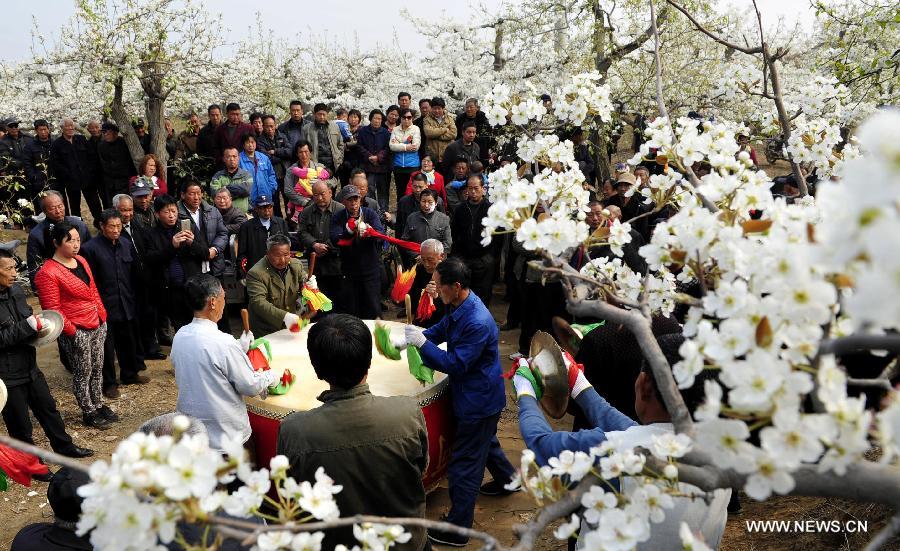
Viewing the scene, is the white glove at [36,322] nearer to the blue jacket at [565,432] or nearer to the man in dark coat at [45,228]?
the man in dark coat at [45,228]

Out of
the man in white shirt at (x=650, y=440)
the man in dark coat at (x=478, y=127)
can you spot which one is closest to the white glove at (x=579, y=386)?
the man in white shirt at (x=650, y=440)

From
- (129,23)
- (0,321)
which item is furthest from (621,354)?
(129,23)

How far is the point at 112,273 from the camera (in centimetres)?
618

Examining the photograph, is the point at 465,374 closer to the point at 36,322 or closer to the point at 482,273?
the point at 36,322

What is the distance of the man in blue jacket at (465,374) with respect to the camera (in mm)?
4164

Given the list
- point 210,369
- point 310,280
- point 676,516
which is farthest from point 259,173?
point 676,516

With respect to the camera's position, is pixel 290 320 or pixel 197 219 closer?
pixel 290 320

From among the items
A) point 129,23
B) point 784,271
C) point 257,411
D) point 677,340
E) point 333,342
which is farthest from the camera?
point 129,23

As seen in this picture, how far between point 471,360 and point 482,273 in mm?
3408

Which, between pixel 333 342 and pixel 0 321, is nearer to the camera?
pixel 333 342

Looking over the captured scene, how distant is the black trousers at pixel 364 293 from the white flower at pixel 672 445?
223 inches

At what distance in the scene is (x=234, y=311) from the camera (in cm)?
778

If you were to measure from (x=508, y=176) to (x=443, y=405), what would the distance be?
220 centimetres

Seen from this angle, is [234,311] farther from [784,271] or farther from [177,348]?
[784,271]
